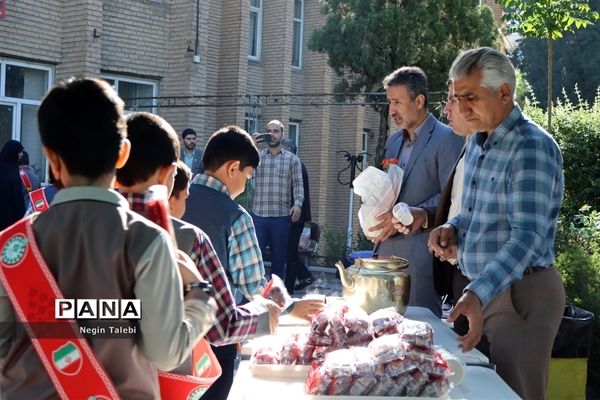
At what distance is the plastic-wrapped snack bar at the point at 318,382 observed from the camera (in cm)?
234

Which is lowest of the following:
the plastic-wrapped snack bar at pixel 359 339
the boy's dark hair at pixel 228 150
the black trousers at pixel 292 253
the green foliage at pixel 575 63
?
the black trousers at pixel 292 253

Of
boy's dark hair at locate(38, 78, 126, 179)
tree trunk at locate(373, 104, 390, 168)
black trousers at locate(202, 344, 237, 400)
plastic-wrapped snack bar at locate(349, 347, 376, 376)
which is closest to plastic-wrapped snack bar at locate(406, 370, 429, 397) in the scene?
plastic-wrapped snack bar at locate(349, 347, 376, 376)

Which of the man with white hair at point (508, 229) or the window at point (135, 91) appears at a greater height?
the window at point (135, 91)

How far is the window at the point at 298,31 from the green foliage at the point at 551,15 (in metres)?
13.0

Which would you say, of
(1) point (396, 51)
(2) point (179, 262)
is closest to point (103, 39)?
(1) point (396, 51)

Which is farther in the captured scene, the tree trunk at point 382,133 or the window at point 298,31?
the window at point 298,31

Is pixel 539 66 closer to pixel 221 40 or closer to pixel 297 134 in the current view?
pixel 297 134

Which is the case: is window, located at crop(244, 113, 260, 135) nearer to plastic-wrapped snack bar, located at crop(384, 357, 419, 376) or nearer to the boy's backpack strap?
plastic-wrapped snack bar, located at crop(384, 357, 419, 376)

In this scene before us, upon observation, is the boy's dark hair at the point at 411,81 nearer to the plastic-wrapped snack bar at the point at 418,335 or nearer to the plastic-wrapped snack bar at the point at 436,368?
the plastic-wrapped snack bar at the point at 418,335

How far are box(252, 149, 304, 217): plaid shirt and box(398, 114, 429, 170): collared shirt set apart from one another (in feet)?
17.5

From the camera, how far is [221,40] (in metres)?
18.6

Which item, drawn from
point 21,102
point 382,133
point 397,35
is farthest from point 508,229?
point 382,133

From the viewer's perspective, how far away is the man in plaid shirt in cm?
984

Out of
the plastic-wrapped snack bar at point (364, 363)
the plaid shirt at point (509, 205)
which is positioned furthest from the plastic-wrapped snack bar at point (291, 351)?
the plaid shirt at point (509, 205)
